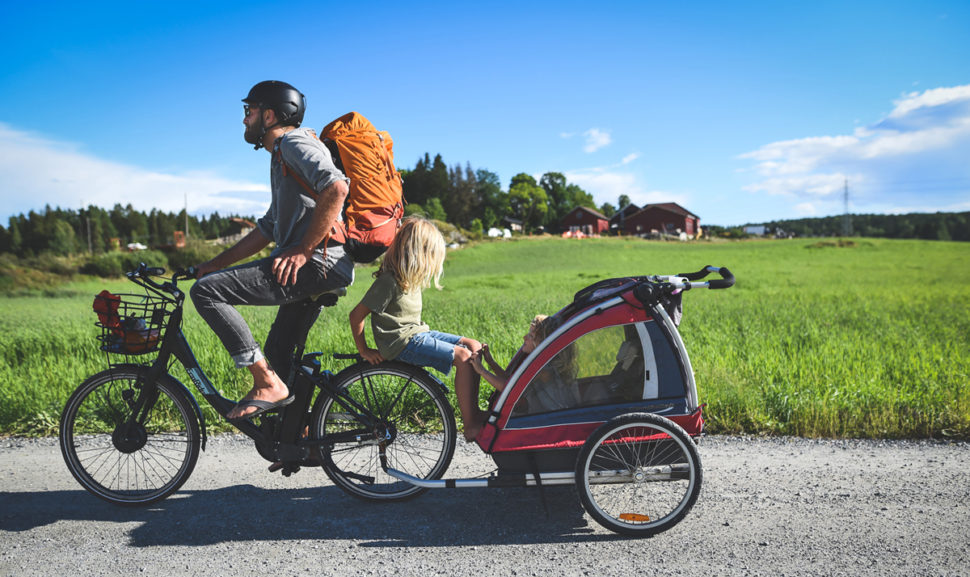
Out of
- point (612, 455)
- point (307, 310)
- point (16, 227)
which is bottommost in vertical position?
point (612, 455)

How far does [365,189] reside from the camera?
332 centimetres

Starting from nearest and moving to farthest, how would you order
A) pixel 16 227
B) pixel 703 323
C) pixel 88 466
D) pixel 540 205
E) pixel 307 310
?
pixel 307 310
pixel 88 466
pixel 703 323
pixel 16 227
pixel 540 205

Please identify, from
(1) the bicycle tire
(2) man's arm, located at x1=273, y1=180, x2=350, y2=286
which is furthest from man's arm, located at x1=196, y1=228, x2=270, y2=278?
(1) the bicycle tire

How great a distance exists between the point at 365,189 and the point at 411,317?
0.84 meters

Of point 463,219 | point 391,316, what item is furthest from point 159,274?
point 463,219

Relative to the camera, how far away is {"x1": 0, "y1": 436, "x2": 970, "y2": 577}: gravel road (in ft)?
9.13

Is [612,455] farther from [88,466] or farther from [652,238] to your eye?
[652,238]

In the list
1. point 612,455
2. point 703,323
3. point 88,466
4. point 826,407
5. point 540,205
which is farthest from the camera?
point 540,205

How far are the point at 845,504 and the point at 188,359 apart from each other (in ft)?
13.9

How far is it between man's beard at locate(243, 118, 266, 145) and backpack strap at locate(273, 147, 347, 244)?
20 cm

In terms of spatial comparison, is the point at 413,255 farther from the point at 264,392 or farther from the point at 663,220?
the point at 663,220

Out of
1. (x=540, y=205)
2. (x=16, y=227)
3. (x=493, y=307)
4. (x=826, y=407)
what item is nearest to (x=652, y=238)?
(x=540, y=205)

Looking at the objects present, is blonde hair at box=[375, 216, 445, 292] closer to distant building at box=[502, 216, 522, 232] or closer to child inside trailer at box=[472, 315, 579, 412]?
child inside trailer at box=[472, 315, 579, 412]

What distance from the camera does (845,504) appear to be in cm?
338
